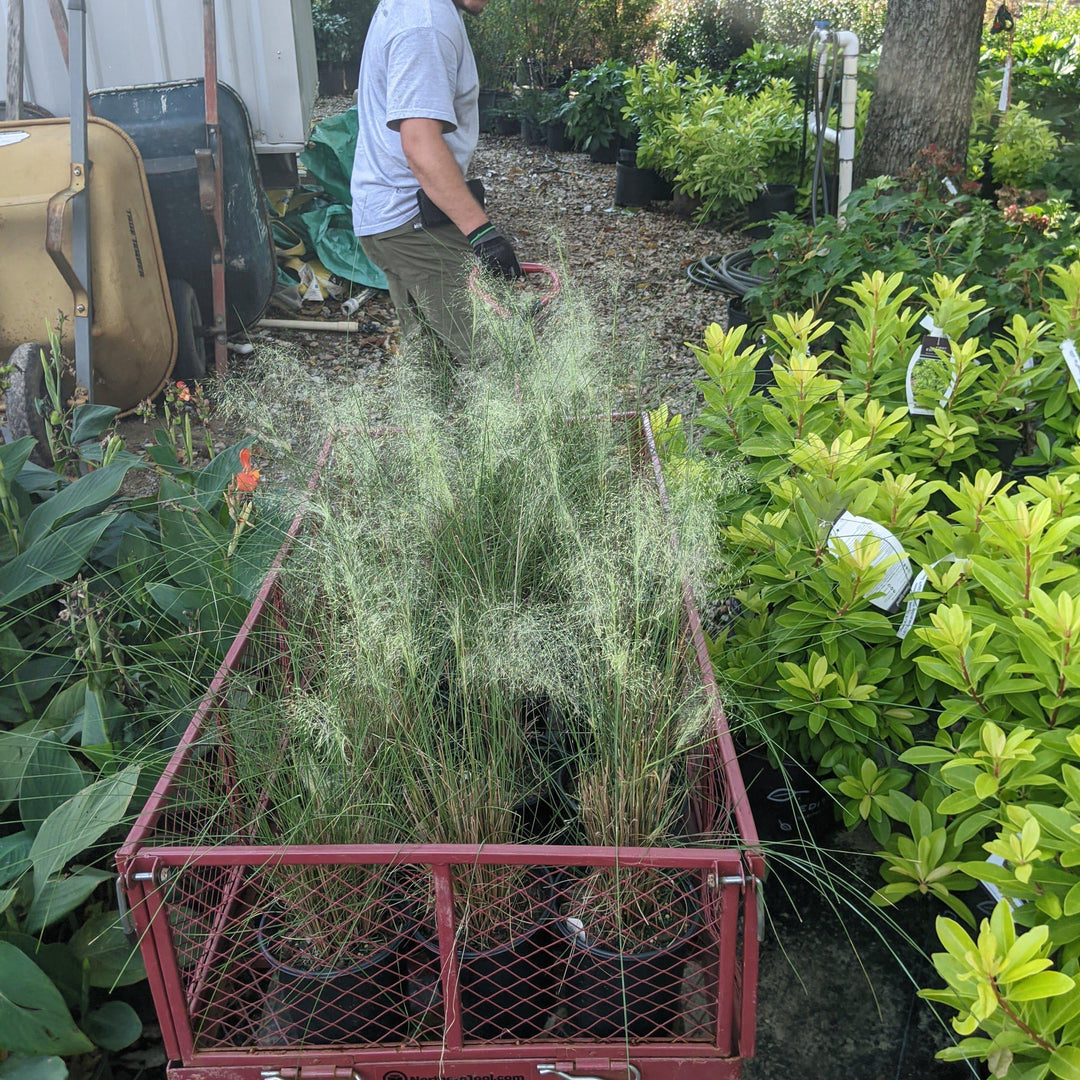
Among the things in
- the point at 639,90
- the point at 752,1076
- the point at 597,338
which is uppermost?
the point at 639,90

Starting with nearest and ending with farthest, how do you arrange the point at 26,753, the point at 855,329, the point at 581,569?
the point at 581,569 → the point at 26,753 → the point at 855,329

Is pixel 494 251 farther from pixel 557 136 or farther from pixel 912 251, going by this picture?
pixel 557 136

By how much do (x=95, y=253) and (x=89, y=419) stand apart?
1773 millimetres

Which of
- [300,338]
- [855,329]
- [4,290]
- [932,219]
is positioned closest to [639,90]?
[300,338]

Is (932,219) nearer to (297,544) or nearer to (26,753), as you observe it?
(297,544)

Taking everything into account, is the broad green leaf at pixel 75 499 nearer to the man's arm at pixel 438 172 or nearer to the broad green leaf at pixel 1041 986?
the man's arm at pixel 438 172

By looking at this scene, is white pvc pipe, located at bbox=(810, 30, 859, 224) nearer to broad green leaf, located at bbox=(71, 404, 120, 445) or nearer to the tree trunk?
the tree trunk

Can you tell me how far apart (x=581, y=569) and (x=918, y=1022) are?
112cm

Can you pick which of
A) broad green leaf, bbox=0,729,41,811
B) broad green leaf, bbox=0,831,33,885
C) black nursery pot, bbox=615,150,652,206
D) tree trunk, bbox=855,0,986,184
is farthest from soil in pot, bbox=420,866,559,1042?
black nursery pot, bbox=615,150,652,206

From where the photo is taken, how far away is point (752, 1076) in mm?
1630

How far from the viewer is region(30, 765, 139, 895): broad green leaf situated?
1354mm

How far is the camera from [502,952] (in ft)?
4.16

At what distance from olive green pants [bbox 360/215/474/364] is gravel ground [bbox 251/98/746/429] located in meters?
0.21

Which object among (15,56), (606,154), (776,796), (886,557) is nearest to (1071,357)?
(886,557)
